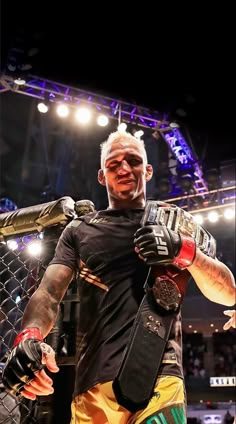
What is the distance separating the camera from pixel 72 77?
6691mm

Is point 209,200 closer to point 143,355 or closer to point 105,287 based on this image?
point 105,287

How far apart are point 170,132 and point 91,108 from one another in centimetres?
157

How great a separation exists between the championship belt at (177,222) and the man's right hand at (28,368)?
473 millimetres

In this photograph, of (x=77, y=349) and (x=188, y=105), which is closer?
(x=77, y=349)

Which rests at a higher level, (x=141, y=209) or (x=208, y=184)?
(x=208, y=184)

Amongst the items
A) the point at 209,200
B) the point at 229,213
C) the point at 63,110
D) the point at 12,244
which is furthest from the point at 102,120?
the point at 12,244

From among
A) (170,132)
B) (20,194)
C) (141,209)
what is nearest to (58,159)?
(20,194)

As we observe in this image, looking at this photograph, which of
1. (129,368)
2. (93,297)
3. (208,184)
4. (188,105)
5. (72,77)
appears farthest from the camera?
(208,184)

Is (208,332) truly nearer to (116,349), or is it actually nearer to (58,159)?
(58,159)

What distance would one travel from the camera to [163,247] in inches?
45.7

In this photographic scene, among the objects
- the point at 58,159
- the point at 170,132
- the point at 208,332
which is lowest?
the point at 208,332

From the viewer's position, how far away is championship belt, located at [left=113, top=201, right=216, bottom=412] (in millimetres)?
1080

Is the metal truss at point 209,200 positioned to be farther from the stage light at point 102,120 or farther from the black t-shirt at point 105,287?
the black t-shirt at point 105,287

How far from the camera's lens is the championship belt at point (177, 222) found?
1312 mm
